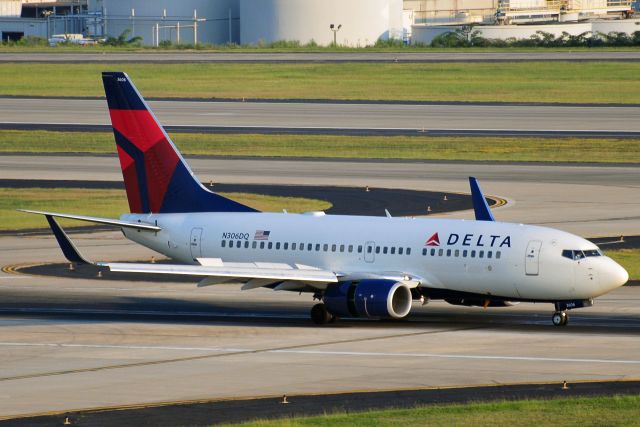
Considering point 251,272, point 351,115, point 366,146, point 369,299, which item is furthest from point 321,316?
point 351,115

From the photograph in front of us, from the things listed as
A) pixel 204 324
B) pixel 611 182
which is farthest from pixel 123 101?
pixel 611 182

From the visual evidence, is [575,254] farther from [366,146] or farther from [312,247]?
[366,146]

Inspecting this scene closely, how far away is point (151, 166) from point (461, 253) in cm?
1325

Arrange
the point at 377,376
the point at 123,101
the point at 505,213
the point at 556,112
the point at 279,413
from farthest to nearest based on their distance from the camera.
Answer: the point at 556,112 < the point at 505,213 < the point at 123,101 < the point at 377,376 < the point at 279,413

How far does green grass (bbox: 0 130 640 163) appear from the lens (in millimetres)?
100625

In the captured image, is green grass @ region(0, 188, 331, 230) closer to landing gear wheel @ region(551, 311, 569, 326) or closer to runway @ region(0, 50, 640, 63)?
landing gear wheel @ region(551, 311, 569, 326)

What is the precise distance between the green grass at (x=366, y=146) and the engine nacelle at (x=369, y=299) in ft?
176

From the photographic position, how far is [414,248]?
156ft

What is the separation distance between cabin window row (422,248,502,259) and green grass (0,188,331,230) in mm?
30312

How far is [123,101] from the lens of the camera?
2096 inches

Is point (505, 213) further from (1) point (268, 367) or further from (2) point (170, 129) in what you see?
(2) point (170, 129)

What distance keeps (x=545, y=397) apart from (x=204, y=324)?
16.6 metres

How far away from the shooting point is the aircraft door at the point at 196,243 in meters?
51.6

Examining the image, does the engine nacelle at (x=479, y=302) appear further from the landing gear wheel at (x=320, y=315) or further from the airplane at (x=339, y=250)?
the landing gear wheel at (x=320, y=315)
